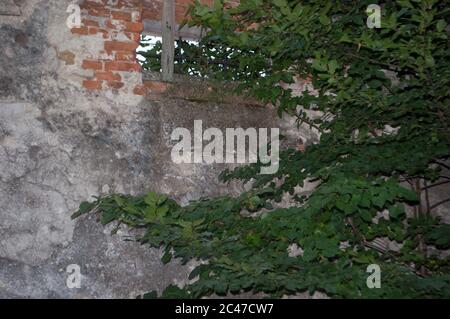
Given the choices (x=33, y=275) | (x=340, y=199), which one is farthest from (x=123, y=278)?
(x=340, y=199)

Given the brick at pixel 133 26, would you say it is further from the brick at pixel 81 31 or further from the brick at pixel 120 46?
the brick at pixel 81 31

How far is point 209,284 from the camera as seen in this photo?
195 centimetres

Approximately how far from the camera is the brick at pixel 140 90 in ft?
11.4

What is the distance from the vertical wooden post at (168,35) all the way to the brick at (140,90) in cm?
24

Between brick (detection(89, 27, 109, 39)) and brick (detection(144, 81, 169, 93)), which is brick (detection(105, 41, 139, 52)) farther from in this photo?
brick (detection(144, 81, 169, 93))

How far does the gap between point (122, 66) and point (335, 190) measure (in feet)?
6.92

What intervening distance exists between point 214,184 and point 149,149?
57 cm

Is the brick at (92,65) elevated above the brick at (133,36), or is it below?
below

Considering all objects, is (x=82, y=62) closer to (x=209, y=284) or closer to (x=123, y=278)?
(x=123, y=278)

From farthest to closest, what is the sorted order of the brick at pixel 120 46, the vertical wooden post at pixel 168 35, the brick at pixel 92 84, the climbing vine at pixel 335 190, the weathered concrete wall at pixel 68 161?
the vertical wooden post at pixel 168 35
the brick at pixel 120 46
the brick at pixel 92 84
the weathered concrete wall at pixel 68 161
the climbing vine at pixel 335 190

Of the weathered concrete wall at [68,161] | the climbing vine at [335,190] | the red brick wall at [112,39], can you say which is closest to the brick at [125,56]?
the red brick wall at [112,39]

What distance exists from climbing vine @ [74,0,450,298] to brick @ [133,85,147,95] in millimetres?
836
